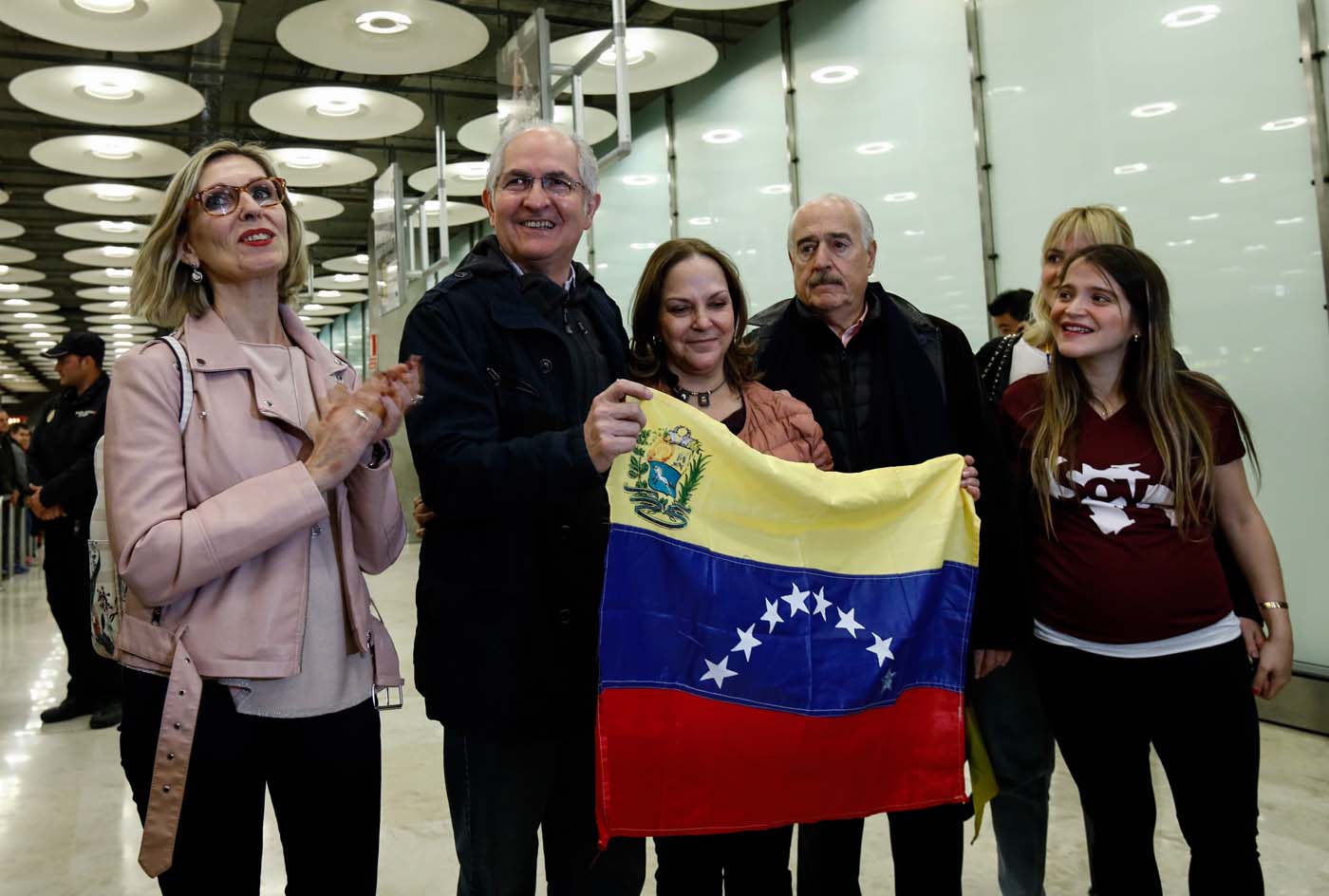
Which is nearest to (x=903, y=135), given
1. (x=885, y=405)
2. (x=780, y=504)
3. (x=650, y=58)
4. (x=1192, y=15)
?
(x=650, y=58)

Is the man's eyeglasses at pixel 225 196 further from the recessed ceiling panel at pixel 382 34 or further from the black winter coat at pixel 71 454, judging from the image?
the recessed ceiling panel at pixel 382 34

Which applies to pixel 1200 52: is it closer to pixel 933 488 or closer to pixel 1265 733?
pixel 1265 733

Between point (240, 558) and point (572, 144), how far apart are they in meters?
0.99

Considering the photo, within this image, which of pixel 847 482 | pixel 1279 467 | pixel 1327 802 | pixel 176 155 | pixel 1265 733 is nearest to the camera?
pixel 847 482

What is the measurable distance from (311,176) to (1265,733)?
1008cm

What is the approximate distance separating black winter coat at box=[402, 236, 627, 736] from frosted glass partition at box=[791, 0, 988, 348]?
5.64 m

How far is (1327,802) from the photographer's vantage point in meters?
3.60

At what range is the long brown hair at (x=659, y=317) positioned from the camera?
2139mm

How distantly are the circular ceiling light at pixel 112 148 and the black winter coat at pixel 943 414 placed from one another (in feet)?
31.9

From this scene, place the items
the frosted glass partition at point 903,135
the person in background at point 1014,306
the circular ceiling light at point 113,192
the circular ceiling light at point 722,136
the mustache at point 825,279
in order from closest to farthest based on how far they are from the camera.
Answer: the mustache at point 825,279
the person in background at point 1014,306
the frosted glass partition at point 903,135
the circular ceiling light at point 722,136
the circular ceiling light at point 113,192

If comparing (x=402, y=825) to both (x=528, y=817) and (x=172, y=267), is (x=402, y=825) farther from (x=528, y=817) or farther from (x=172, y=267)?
(x=172, y=267)

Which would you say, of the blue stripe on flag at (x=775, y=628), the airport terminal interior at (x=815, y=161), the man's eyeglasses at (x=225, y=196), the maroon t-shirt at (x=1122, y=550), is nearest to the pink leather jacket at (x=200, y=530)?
the man's eyeglasses at (x=225, y=196)

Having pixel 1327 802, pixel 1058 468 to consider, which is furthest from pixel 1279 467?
pixel 1058 468

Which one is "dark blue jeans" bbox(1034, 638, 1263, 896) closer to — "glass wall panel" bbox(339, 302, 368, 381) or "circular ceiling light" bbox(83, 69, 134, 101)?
"circular ceiling light" bbox(83, 69, 134, 101)
